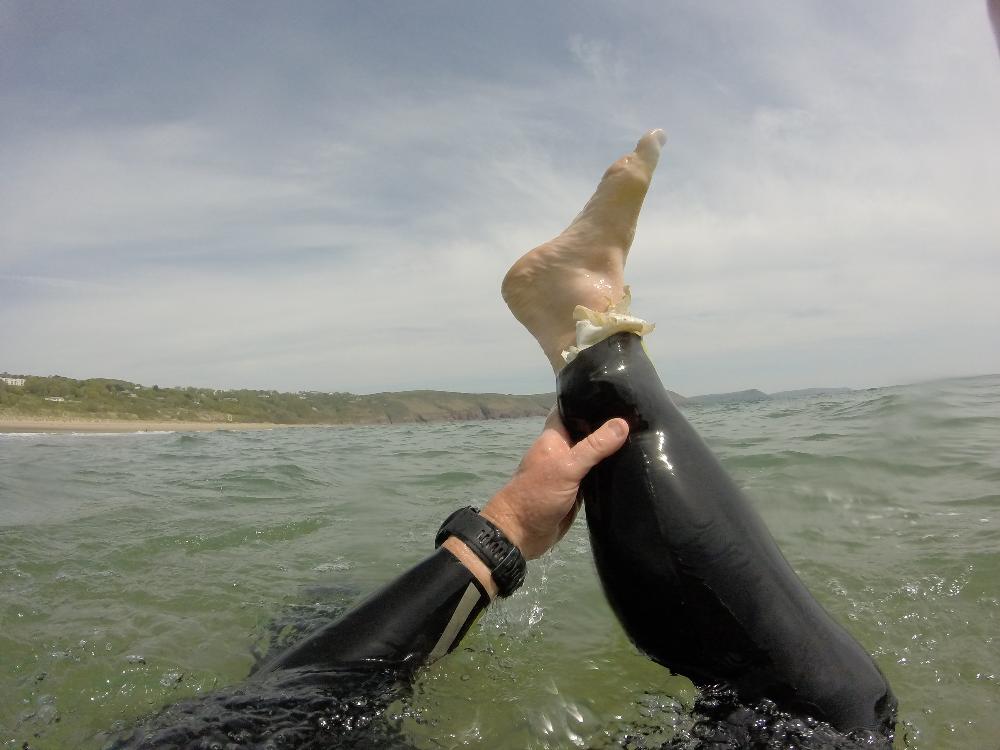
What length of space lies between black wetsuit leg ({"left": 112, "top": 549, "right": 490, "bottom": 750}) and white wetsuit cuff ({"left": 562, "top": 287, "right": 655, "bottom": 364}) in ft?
2.45

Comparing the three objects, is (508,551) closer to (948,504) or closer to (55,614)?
(55,614)

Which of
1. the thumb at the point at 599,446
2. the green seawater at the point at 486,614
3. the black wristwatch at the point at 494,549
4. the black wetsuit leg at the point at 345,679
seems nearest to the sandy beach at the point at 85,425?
the green seawater at the point at 486,614

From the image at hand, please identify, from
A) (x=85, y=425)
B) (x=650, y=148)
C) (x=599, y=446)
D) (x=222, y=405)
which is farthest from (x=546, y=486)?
(x=222, y=405)

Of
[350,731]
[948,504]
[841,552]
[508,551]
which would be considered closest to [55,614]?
[350,731]

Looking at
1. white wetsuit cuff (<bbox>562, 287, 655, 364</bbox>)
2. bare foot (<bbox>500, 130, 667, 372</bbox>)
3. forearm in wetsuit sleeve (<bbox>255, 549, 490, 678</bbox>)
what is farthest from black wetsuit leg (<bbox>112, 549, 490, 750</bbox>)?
bare foot (<bbox>500, 130, 667, 372</bbox>)

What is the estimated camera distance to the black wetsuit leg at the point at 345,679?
4.77 ft

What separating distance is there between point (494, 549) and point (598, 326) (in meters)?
0.75

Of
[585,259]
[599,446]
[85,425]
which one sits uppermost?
[585,259]

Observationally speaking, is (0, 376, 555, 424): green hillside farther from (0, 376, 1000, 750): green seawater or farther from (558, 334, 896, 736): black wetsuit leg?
(558, 334, 896, 736): black wetsuit leg

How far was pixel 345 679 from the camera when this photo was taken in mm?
1596

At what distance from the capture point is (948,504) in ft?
13.1

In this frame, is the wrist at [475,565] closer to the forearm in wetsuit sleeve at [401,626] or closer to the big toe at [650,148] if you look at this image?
the forearm in wetsuit sleeve at [401,626]

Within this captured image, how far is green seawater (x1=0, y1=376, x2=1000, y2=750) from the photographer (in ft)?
6.01

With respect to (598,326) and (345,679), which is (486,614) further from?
(598,326)
